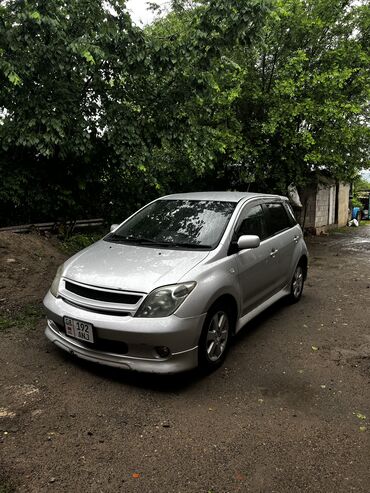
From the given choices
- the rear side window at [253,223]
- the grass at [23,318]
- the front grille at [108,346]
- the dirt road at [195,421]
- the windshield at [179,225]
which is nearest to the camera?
the dirt road at [195,421]

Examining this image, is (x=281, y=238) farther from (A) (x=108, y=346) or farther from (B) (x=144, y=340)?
(A) (x=108, y=346)

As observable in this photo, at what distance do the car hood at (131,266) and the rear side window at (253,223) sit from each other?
0.77 meters

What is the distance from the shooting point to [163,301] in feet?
10.8

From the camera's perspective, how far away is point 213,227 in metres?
4.26

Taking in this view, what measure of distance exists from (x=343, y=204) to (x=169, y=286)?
19311 millimetres

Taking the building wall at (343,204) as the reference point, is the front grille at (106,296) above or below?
above

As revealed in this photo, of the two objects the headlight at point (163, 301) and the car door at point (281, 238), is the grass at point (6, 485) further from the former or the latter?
the car door at point (281, 238)

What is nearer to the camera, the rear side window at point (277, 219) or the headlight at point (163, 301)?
the headlight at point (163, 301)

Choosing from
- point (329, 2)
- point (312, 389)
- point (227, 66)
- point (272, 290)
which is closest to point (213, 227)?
point (272, 290)

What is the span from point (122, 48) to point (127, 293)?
176 inches

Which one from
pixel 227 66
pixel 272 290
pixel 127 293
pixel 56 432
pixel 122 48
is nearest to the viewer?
pixel 56 432

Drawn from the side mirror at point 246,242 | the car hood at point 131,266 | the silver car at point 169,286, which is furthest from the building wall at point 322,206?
the car hood at point 131,266

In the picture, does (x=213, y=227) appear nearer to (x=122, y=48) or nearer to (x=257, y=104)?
(x=122, y=48)

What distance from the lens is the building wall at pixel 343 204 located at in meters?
19.8
